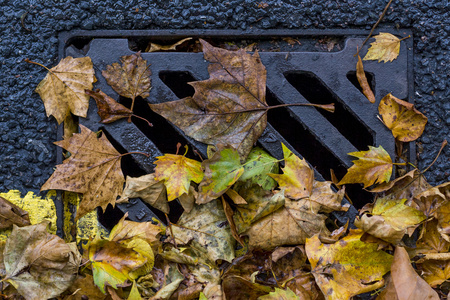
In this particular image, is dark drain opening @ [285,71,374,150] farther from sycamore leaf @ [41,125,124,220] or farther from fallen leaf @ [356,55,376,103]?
sycamore leaf @ [41,125,124,220]

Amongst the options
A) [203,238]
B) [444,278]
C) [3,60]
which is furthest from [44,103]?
[444,278]

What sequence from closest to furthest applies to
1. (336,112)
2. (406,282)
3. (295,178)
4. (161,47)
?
(406,282) → (295,178) → (161,47) → (336,112)

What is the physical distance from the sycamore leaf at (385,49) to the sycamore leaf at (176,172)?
870 millimetres

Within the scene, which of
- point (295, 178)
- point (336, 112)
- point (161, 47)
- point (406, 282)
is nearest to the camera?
point (406, 282)

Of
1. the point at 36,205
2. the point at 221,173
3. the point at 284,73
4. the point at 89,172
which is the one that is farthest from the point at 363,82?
the point at 36,205

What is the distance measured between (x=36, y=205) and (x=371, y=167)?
1.41 meters

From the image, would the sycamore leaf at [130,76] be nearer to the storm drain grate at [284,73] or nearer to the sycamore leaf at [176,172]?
the storm drain grate at [284,73]

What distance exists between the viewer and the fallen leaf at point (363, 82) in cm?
158

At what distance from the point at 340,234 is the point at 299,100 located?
0.58 meters

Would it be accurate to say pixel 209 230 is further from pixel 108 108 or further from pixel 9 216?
pixel 9 216

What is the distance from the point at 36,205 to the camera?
63.3 inches

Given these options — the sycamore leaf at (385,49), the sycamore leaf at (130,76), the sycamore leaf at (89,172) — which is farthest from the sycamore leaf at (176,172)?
the sycamore leaf at (385,49)

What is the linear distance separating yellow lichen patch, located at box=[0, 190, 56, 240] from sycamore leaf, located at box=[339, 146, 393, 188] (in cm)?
122

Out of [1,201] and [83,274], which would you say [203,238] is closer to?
[83,274]
